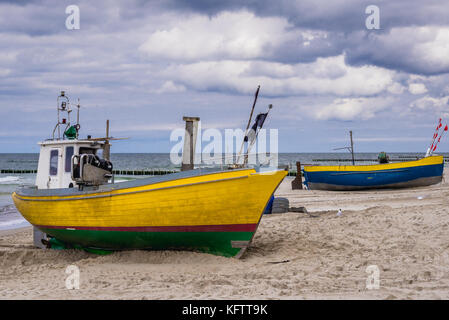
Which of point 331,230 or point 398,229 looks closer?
point 398,229

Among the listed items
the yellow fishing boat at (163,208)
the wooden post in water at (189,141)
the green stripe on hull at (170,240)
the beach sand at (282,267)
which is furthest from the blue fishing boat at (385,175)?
the green stripe on hull at (170,240)

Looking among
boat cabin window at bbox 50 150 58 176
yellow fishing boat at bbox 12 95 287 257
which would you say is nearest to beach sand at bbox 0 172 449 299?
yellow fishing boat at bbox 12 95 287 257

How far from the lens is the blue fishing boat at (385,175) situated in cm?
2322

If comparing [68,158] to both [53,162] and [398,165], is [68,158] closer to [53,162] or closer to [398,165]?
[53,162]

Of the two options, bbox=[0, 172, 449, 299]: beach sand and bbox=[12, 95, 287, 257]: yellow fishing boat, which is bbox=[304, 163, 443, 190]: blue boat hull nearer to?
bbox=[0, 172, 449, 299]: beach sand

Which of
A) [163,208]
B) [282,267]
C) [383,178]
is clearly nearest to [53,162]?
[163,208]

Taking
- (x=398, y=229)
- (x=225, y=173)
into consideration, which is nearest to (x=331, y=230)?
(x=398, y=229)

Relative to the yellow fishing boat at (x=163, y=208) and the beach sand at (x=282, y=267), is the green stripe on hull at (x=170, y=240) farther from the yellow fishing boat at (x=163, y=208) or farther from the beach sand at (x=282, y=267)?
the beach sand at (x=282, y=267)

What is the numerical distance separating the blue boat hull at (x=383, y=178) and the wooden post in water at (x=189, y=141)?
16.1 m

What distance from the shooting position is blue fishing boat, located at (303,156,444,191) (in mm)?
23219
